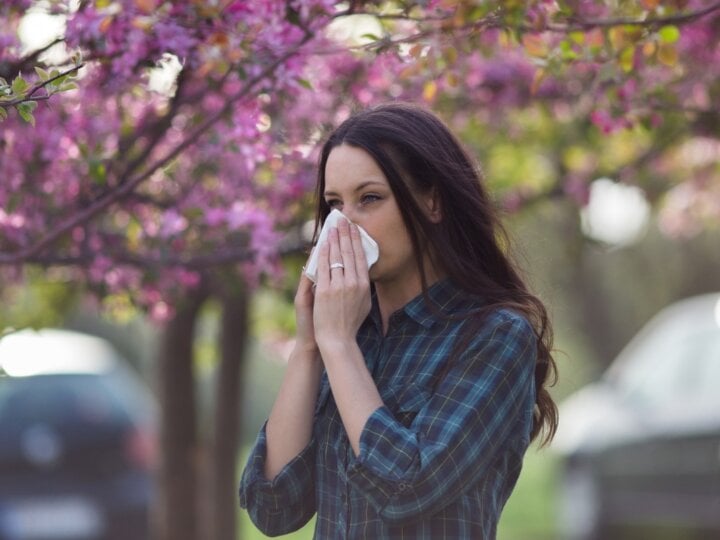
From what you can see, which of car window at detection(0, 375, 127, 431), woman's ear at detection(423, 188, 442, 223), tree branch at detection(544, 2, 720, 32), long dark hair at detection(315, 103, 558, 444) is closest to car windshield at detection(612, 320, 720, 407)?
car window at detection(0, 375, 127, 431)

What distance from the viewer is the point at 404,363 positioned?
2.38 metres

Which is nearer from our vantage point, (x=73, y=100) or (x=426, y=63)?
(x=426, y=63)

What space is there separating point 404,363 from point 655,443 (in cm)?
467

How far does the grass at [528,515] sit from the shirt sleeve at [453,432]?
618cm

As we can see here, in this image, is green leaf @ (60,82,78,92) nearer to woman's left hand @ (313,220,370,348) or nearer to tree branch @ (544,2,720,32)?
woman's left hand @ (313,220,370,348)

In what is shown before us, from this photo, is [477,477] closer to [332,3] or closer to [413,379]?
[413,379]

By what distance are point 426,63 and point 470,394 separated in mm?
1109

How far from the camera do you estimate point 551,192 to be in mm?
4922

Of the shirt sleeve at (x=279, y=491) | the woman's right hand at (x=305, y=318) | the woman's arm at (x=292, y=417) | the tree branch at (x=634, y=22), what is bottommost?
the shirt sleeve at (x=279, y=491)

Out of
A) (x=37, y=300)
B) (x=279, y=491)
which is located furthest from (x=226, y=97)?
(x=37, y=300)

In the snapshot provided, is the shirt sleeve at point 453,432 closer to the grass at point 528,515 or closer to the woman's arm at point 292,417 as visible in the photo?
the woman's arm at point 292,417

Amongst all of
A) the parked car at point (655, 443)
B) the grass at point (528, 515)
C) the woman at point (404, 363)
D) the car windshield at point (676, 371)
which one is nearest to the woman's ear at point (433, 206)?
the woman at point (404, 363)

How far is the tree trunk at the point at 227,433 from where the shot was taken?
6066 millimetres

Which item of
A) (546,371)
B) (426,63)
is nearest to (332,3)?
(426,63)
